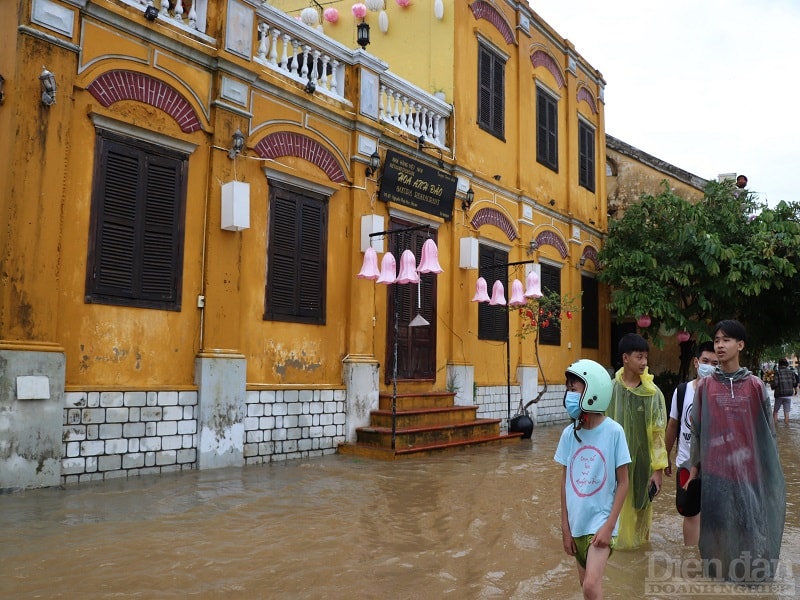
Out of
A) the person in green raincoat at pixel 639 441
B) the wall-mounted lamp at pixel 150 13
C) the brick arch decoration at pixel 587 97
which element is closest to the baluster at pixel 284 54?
the wall-mounted lamp at pixel 150 13

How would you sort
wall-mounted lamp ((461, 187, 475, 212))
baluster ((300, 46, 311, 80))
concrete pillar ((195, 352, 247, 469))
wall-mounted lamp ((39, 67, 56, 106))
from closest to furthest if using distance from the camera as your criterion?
wall-mounted lamp ((39, 67, 56, 106)), concrete pillar ((195, 352, 247, 469)), baluster ((300, 46, 311, 80)), wall-mounted lamp ((461, 187, 475, 212))

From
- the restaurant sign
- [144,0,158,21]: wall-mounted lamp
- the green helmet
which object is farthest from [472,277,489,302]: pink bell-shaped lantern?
the green helmet

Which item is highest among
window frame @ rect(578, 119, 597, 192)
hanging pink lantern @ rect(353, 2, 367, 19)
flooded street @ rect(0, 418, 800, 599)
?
hanging pink lantern @ rect(353, 2, 367, 19)

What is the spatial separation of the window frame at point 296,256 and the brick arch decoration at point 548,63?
794 cm

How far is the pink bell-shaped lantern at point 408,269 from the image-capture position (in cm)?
980

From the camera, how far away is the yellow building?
6875mm

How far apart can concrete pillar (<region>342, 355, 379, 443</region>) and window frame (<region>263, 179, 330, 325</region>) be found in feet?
2.61

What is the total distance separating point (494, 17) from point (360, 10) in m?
2.73

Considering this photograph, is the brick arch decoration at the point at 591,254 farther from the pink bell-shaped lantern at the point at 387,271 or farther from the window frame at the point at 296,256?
the window frame at the point at 296,256

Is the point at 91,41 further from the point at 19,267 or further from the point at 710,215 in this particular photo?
the point at 710,215

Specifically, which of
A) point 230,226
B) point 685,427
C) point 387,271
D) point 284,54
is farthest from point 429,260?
point 685,427

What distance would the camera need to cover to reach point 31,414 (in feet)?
21.7

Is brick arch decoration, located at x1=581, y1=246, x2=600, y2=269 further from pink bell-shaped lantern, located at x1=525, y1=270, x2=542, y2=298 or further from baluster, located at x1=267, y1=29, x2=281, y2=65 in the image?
baluster, located at x1=267, y1=29, x2=281, y2=65

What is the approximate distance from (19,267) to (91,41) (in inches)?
101
